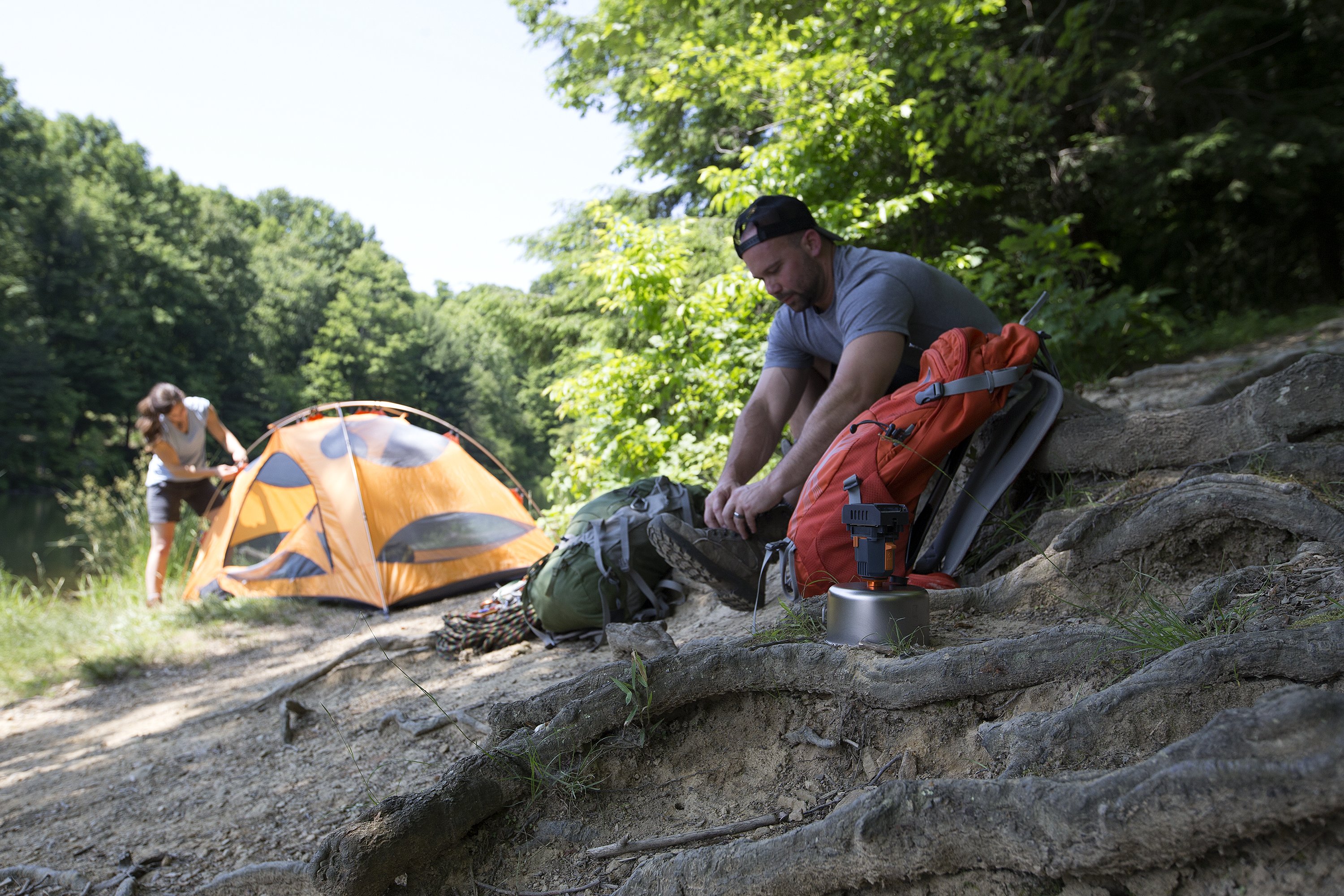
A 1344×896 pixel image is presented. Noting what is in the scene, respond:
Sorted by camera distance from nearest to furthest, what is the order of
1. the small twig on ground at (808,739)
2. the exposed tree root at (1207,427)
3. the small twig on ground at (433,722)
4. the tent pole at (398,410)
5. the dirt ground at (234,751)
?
the small twig on ground at (808,739) → the dirt ground at (234,751) → the exposed tree root at (1207,427) → the small twig on ground at (433,722) → the tent pole at (398,410)

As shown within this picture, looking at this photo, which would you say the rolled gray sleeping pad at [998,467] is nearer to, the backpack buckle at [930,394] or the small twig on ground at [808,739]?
the backpack buckle at [930,394]

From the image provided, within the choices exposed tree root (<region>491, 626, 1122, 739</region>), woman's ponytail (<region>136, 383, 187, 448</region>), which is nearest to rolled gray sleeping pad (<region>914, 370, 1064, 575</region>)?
exposed tree root (<region>491, 626, 1122, 739</region>)

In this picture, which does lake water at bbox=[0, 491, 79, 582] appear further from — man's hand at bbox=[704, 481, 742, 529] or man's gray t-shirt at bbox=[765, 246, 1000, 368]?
man's gray t-shirt at bbox=[765, 246, 1000, 368]

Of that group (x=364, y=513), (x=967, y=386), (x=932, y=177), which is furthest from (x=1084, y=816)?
(x=932, y=177)

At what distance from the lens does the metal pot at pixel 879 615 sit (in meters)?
1.74

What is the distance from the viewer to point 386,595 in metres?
5.42

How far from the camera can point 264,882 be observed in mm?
1646

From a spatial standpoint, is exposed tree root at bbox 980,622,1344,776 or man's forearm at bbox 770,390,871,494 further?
man's forearm at bbox 770,390,871,494

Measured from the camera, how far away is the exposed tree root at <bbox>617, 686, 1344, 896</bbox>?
3.10 feet

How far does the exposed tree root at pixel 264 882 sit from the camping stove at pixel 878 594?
115 cm

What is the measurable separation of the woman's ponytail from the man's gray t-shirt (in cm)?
504

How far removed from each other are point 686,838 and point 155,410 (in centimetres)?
596

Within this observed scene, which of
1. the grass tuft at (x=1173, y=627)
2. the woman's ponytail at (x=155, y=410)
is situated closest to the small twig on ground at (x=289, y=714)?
the grass tuft at (x=1173, y=627)

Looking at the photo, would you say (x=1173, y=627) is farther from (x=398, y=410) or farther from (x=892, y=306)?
(x=398, y=410)
